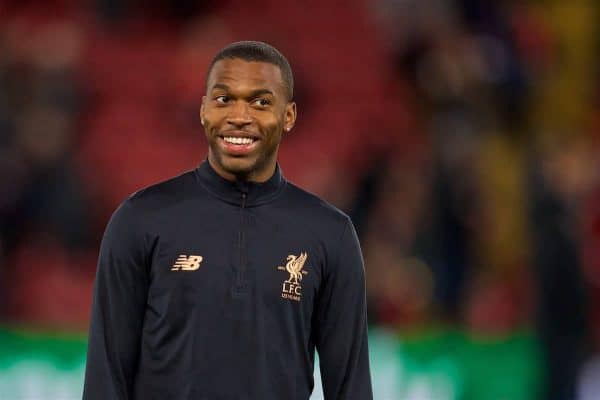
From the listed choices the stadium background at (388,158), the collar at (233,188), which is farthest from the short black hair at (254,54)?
the stadium background at (388,158)

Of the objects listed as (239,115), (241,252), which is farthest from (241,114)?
(241,252)

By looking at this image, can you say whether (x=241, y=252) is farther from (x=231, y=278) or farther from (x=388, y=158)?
(x=388, y=158)

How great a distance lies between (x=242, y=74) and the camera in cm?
302

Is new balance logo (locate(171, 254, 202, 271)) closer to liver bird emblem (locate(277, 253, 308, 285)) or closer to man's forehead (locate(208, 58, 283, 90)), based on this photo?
liver bird emblem (locate(277, 253, 308, 285))

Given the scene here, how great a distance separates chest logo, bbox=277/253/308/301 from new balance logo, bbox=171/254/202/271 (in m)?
0.19

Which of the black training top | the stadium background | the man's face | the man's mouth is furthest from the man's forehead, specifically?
the stadium background

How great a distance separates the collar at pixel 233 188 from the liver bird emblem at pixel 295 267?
16 cm

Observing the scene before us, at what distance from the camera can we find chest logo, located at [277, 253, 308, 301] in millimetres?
2986

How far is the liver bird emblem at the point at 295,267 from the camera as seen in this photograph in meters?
3.00

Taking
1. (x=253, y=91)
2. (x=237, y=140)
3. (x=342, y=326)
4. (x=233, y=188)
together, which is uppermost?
(x=253, y=91)

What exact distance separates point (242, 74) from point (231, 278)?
48 cm

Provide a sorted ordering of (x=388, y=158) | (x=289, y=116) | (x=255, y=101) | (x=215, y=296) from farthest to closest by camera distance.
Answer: (x=388, y=158) < (x=289, y=116) < (x=255, y=101) < (x=215, y=296)

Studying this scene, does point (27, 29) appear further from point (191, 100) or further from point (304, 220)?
point (304, 220)

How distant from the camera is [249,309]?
2945 millimetres
